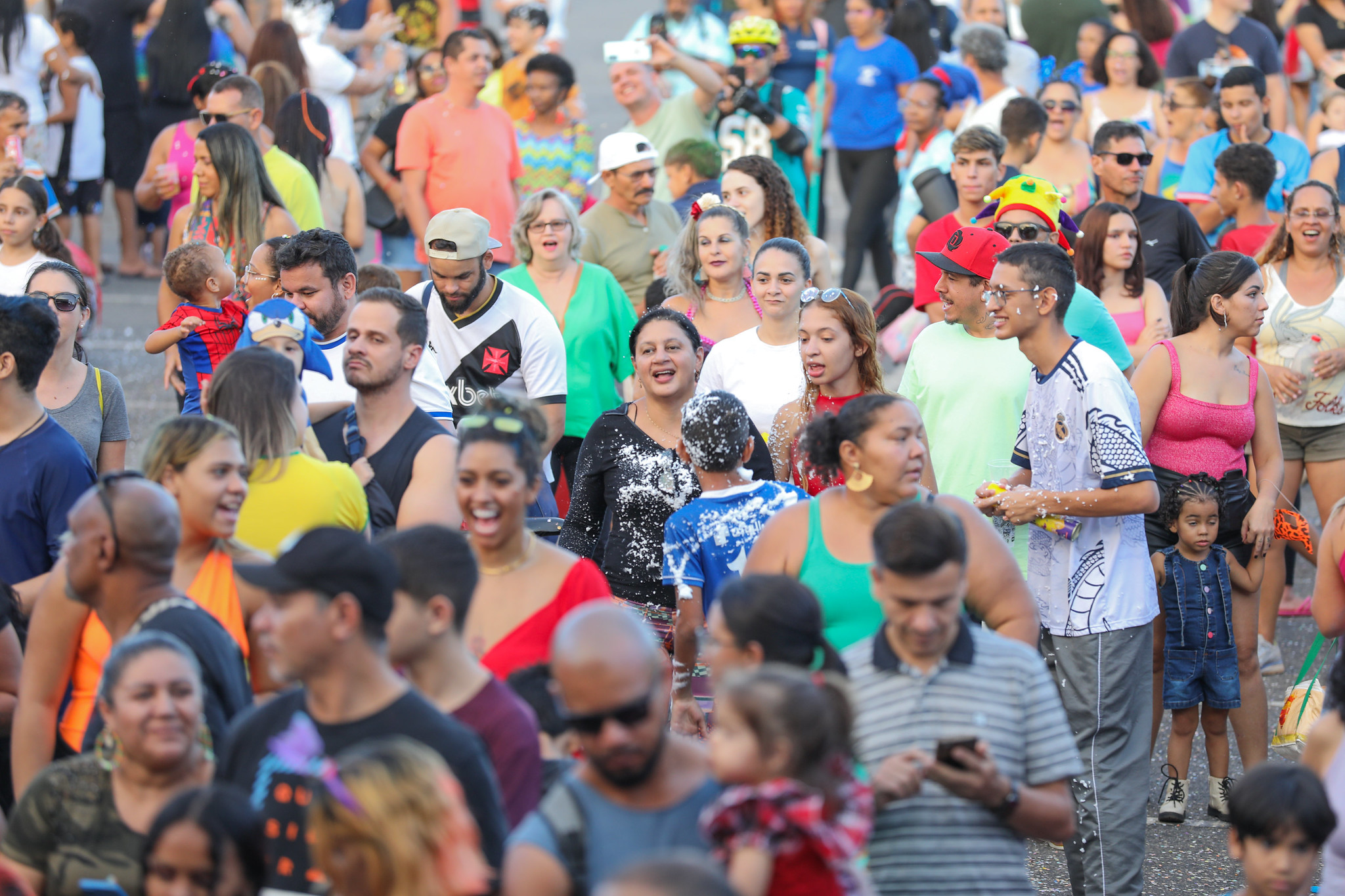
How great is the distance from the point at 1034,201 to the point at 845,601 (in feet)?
10.7

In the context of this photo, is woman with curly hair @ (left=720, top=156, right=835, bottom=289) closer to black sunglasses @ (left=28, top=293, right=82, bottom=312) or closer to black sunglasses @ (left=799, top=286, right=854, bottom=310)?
black sunglasses @ (left=799, top=286, right=854, bottom=310)

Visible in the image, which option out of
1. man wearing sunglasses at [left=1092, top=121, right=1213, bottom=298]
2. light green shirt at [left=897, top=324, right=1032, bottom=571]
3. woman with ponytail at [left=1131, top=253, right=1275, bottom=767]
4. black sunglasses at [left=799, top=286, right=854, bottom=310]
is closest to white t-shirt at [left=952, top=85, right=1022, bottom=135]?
man wearing sunglasses at [left=1092, top=121, right=1213, bottom=298]

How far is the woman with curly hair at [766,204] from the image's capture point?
23.2 feet

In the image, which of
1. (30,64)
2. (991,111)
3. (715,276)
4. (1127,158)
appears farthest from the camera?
(30,64)

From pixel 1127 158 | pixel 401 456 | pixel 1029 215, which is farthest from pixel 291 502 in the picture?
pixel 1127 158

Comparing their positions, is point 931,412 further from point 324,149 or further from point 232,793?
point 324,149

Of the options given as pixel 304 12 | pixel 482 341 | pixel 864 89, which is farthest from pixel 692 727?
pixel 304 12

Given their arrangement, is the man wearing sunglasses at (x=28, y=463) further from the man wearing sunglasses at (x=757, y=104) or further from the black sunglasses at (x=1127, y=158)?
the man wearing sunglasses at (x=757, y=104)

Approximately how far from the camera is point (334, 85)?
990cm

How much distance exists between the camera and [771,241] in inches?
230

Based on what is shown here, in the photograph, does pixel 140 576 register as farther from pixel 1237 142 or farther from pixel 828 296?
pixel 1237 142

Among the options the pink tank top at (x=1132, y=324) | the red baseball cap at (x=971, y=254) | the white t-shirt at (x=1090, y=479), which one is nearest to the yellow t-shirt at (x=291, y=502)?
the white t-shirt at (x=1090, y=479)

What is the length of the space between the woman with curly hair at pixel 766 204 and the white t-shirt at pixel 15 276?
318 cm

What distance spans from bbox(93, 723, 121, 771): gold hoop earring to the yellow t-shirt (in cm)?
93
